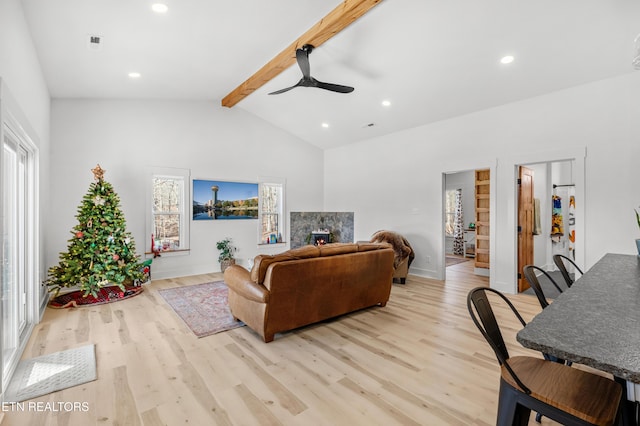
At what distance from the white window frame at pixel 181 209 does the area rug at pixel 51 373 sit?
9.70 ft

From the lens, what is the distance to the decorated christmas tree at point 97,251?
4.29 meters

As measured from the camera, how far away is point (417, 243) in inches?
238

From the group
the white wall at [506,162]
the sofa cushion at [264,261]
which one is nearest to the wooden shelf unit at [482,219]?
the white wall at [506,162]

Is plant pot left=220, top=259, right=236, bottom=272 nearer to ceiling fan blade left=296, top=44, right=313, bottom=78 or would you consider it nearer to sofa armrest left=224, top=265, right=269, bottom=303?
sofa armrest left=224, top=265, right=269, bottom=303

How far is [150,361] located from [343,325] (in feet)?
6.21

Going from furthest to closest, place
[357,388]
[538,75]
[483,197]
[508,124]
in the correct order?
[483,197] → [508,124] → [538,75] → [357,388]

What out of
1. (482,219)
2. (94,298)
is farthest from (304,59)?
(482,219)

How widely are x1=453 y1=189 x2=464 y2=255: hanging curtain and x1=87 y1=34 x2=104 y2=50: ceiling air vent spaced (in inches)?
355

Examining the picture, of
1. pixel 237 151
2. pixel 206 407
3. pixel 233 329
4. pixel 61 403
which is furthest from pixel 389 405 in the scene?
pixel 237 151

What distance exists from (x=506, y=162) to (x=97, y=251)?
625 centimetres

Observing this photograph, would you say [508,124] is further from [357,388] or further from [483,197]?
[357,388]

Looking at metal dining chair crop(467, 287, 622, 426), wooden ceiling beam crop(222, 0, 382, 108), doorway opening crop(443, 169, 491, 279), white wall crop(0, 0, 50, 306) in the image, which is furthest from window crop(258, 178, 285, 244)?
metal dining chair crop(467, 287, 622, 426)

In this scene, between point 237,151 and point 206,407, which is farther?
point 237,151

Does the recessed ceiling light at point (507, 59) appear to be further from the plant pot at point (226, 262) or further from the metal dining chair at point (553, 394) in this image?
the plant pot at point (226, 262)
